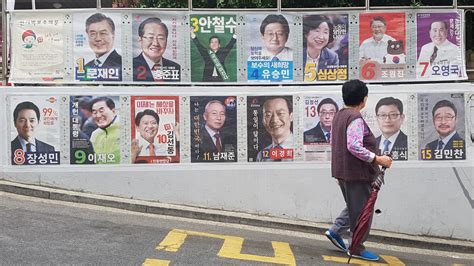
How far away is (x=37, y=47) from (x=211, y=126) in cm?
260

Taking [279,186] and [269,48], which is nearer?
[279,186]

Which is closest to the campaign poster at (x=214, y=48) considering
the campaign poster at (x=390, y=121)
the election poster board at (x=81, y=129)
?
the election poster board at (x=81, y=129)

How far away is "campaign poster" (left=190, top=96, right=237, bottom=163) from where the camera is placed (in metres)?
7.34

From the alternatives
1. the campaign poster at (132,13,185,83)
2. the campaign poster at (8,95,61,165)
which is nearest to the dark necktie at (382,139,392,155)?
the campaign poster at (132,13,185,83)

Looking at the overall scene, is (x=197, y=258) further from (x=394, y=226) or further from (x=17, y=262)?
(x=394, y=226)

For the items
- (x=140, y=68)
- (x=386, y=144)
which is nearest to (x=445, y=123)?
(x=386, y=144)

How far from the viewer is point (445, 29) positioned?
24.9ft

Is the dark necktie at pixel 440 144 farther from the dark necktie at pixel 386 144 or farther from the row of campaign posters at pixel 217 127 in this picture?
the dark necktie at pixel 386 144

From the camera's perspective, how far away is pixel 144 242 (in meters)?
5.78

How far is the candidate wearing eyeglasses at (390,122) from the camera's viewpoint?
7.37m

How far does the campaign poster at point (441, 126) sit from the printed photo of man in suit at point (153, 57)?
338 centimetres

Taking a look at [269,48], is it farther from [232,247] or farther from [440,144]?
[232,247]

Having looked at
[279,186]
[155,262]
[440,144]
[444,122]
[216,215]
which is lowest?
[155,262]

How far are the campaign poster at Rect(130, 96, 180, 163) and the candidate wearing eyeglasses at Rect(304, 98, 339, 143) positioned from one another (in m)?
1.80
